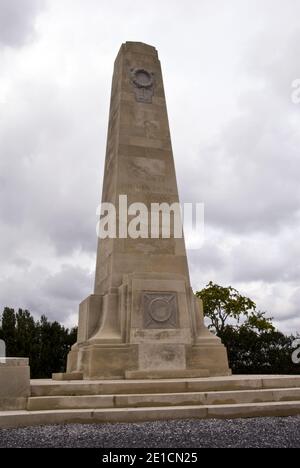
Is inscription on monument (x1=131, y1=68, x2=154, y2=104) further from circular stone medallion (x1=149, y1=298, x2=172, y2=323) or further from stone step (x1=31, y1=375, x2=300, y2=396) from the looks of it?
stone step (x1=31, y1=375, x2=300, y2=396)

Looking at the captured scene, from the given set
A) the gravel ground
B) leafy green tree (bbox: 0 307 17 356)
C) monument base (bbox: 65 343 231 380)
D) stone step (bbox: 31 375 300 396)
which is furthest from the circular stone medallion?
leafy green tree (bbox: 0 307 17 356)

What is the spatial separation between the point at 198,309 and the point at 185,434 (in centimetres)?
588

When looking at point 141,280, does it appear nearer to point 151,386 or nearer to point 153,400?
point 151,386

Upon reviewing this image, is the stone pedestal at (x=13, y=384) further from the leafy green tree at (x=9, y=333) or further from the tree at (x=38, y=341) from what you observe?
the leafy green tree at (x=9, y=333)

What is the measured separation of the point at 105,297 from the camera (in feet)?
37.8

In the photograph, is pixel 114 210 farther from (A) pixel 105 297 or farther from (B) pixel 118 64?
(B) pixel 118 64

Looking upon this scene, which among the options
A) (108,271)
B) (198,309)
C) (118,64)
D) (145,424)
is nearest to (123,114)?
(118,64)

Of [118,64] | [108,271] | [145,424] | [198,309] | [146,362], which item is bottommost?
[145,424]

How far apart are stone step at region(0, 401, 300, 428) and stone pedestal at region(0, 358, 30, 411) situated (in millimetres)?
345

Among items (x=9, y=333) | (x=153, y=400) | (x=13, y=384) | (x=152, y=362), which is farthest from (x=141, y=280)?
(x=9, y=333)

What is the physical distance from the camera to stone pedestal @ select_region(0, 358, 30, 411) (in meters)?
7.39

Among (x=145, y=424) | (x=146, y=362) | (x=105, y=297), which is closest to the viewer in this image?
(x=145, y=424)

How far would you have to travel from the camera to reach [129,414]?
6.96 m
